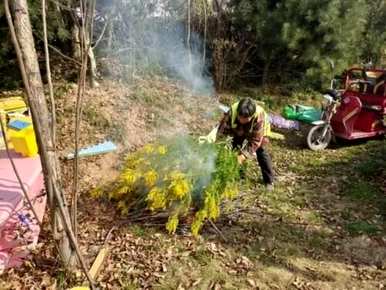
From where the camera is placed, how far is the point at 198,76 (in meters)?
9.26

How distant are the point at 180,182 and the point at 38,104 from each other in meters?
1.65

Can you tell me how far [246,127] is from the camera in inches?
213

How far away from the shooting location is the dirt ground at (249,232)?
4.05 meters

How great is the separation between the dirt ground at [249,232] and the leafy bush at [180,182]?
0.25m

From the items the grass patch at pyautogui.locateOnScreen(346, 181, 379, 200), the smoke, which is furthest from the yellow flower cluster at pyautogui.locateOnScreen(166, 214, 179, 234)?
the smoke

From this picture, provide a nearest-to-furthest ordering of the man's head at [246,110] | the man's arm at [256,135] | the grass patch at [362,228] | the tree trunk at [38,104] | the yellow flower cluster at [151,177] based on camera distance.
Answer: the tree trunk at [38,104]
the yellow flower cluster at [151,177]
the grass patch at [362,228]
the man's head at [246,110]
the man's arm at [256,135]

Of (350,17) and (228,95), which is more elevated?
(350,17)

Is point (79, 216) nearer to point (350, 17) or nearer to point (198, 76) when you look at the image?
point (198, 76)

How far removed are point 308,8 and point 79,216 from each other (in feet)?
19.5

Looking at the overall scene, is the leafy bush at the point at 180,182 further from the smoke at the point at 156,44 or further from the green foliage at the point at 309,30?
the green foliage at the point at 309,30

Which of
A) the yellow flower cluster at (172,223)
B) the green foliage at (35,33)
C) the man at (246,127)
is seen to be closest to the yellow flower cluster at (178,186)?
the yellow flower cluster at (172,223)

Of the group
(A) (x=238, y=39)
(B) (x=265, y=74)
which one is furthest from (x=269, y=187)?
(A) (x=238, y=39)

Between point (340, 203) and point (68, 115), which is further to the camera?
point (68, 115)

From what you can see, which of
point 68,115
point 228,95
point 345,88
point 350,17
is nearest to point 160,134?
point 68,115
